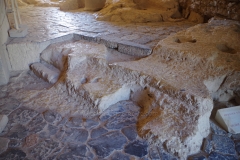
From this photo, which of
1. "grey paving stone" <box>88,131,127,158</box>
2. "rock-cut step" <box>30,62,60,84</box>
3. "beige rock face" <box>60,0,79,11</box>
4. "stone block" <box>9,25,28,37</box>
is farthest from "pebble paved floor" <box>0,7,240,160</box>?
"beige rock face" <box>60,0,79,11</box>

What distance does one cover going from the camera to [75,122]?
2857mm

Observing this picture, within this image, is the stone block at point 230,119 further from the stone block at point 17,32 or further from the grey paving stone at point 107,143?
the stone block at point 17,32

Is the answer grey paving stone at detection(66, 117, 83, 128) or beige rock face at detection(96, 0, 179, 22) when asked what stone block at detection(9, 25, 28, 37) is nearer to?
beige rock face at detection(96, 0, 179, 22)

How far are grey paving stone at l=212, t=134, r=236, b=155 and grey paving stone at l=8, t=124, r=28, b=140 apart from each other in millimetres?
2374

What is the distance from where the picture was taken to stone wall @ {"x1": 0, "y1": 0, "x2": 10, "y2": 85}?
146 inches

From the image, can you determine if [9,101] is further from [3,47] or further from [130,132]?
[130,132]

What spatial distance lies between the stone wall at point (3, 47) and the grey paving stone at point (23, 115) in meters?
1.00

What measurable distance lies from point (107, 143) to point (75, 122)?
61 centimetres

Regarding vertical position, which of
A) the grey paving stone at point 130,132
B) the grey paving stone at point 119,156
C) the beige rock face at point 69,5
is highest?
the beige rock face at point 69,5

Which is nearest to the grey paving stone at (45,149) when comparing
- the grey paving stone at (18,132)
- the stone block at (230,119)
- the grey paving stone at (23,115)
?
the grey paving stone at (18,132)

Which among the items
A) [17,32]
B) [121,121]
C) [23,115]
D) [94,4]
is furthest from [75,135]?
[94,4]

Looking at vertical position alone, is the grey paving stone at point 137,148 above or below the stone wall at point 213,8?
below

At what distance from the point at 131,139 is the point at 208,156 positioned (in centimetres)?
90

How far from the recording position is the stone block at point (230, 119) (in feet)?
8.50
